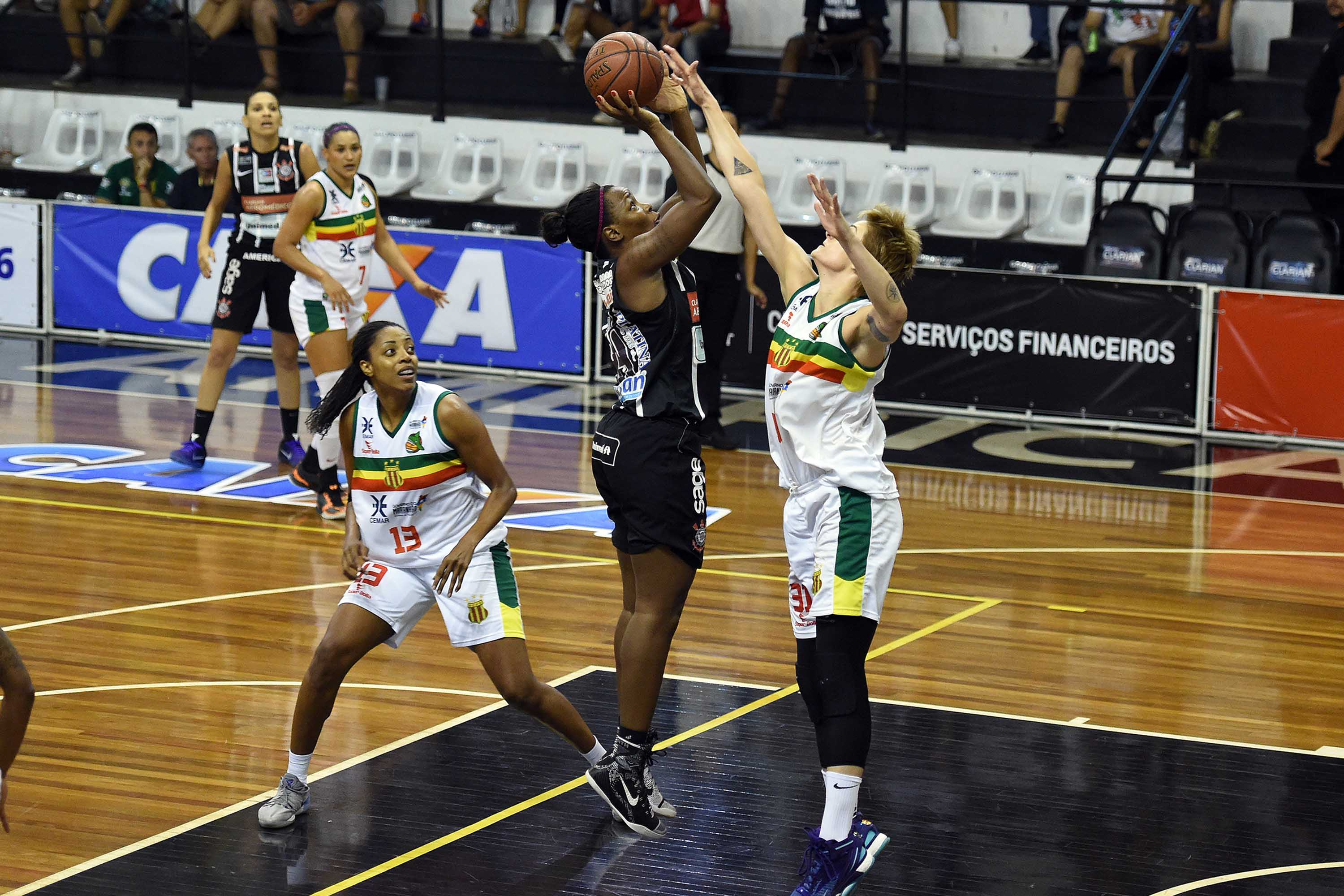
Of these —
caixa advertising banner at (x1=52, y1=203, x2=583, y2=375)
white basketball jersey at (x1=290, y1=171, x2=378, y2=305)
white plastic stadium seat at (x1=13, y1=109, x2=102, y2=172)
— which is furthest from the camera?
white plastic stadium seat at (x1=13, y1=109, x2=102, y2=172)

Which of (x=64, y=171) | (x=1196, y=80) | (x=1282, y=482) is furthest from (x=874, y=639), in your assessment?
(x=64, y=171)

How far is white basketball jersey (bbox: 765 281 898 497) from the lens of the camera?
15.9ft

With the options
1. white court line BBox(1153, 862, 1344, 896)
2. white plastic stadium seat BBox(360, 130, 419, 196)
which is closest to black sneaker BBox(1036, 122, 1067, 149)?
white plastic stadium seat BBox(360, 130, 419, 196)

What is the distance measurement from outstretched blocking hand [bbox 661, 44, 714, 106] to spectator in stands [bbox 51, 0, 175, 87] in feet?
43.1

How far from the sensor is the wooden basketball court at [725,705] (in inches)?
204

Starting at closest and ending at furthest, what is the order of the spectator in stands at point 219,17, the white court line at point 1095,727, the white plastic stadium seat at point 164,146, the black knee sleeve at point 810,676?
the black knee sleeve at point 810,676, the white court line at point 1095,727, the white plastic stadium seat at point 164,146, the spectator in stands at point 219,17

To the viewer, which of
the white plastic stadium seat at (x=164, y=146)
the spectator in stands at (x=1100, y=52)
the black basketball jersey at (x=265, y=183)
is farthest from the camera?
the white plastic stadium seat at (x=164, y=146)

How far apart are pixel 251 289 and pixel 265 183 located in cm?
61

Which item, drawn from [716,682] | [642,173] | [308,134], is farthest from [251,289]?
[308,134]

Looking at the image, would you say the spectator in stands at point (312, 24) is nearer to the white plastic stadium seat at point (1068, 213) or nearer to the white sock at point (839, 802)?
the white plastic stadium seat at point (1068, 213)

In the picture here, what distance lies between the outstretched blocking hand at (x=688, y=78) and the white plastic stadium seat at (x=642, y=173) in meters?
9.29

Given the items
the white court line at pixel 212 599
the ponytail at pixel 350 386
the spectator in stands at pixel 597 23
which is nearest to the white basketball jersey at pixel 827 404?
the ponytail at pixel 350 386

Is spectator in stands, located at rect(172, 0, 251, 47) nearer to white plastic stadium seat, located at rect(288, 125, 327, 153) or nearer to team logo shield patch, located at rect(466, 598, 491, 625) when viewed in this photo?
white plastic stadium seat, located at rect(288, 125, 327, 153)

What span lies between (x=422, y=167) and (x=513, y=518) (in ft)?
24.6
